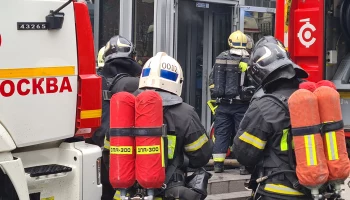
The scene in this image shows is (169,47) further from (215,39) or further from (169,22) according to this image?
(215,39)

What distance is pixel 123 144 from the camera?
128 inches

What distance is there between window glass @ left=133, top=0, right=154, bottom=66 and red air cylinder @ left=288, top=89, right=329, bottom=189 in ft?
15.5

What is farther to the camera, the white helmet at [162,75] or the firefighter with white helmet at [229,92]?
the firefighter with white helmet at [229,92]

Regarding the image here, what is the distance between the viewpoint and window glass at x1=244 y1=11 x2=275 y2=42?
8781 mm

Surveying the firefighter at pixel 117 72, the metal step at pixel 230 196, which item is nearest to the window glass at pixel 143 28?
the metal step at pixel 230 196

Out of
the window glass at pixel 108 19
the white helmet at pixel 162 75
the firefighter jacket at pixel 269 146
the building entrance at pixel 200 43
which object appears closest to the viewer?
the firefighter jacket at pixel 269 146

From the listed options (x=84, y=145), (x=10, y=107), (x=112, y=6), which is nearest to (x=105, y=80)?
(x=84, y=145)

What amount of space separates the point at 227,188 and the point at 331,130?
3.61 meters

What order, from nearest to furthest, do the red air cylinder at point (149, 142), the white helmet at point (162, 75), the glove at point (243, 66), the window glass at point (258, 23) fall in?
the red air cylinder at point (149, 142), the white helmet at point (162, 75), the glove at point (243, 66), the window glass at point (258, 23)

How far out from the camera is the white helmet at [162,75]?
356 cm

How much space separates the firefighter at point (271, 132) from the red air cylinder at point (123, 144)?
0.74 meters

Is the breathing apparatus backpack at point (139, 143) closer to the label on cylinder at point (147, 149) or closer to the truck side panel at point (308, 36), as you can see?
the label on cylinder at point (147, 149)

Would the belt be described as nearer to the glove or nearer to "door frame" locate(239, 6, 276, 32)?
the glove

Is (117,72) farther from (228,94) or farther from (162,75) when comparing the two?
(228,94)
